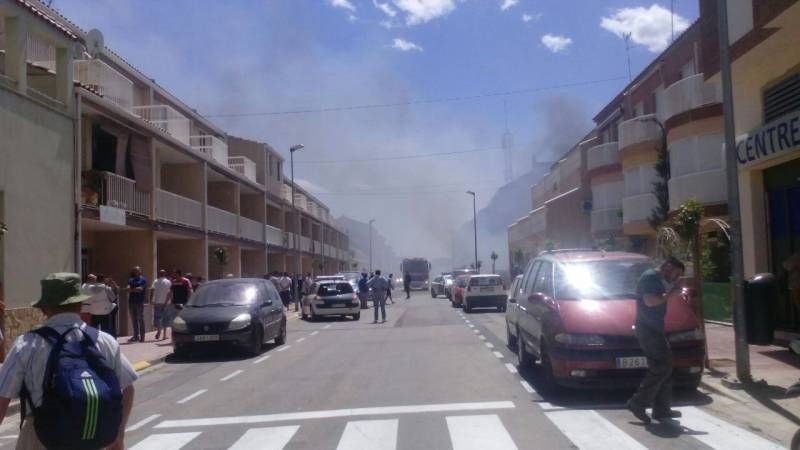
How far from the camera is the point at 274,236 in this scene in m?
45.1

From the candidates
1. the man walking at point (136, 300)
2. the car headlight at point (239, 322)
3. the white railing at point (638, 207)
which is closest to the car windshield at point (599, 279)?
the car headlight at point (239, 322)

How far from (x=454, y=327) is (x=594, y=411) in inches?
556

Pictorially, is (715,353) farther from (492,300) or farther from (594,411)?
(492,300)

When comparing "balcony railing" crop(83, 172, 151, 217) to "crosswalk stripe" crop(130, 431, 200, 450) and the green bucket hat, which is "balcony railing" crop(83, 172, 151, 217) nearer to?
"crosswalk stripe" crop(130, 431, 200, 450)

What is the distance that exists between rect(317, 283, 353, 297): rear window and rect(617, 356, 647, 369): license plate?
20.0 metres

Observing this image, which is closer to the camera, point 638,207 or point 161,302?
point 161,302

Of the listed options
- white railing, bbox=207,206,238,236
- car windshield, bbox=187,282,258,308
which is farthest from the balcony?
car windshield, bbox=187,282,258,308

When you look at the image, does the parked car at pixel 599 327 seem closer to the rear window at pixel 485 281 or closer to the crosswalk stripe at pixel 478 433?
the crosswalk stripe at pixel 478 433

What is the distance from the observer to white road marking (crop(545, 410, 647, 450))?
737 centimetres

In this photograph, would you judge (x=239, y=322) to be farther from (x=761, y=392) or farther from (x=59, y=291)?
(x=59, y=291)

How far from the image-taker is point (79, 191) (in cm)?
1919

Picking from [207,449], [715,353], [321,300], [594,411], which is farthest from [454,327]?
[207,449]

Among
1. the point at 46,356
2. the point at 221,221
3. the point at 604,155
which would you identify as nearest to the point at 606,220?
the point at 604,155

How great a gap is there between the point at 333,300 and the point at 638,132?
13138mm
